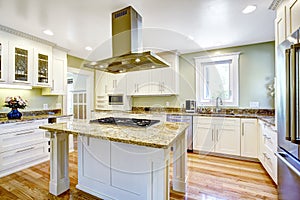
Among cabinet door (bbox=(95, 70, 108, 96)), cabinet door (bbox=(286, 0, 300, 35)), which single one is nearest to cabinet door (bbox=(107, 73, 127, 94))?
cabinet door (bbox=(95, 70, 108, 96))

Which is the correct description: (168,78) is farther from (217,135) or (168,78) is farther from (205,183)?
(205,183)

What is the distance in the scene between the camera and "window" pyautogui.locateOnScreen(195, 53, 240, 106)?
143 inches

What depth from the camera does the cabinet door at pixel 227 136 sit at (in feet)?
10.2

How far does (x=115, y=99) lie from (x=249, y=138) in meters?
3.39

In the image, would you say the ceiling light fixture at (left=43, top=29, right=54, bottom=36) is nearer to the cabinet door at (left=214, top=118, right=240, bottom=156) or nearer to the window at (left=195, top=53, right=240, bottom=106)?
the window at (left=195, top=53, right=240, bottom=106)

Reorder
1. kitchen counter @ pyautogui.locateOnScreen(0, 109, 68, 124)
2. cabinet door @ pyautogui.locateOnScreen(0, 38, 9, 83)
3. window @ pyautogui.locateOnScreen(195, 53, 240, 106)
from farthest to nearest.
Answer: window @ pyautogui.locateOnScreen(195, 53, 240, 106), kitchen counter @ pyautogui.locateOnScreen(0, 109, 68, 124), cabinet door @ pyautogui.locateOnScreen(0, 38, 9, 83)

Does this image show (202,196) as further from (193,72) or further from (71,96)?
(71,96)

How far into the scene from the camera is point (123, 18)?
76.6 inches

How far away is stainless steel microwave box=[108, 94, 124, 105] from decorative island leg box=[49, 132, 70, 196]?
2541 millimetres

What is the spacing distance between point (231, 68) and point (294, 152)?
277 cm

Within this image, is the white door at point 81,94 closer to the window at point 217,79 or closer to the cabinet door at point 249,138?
the window at point 217,79

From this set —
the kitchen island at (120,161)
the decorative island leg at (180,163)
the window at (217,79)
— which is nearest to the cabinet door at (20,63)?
the kitchen island at (120,161)

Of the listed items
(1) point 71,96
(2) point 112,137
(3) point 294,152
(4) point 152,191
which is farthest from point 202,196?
(1) point 71,96

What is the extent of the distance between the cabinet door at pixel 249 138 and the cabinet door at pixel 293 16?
5.99ft
